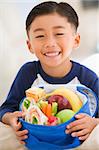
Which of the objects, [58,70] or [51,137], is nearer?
[51,137]

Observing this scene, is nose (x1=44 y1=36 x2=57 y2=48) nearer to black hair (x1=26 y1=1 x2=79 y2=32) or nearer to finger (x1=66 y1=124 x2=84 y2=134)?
black hair (x1=26 y1=1 x2=79 y2=32)

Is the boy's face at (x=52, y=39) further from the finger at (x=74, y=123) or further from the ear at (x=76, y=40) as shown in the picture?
the finger at (x=74, y=123)

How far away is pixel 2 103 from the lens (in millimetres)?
614

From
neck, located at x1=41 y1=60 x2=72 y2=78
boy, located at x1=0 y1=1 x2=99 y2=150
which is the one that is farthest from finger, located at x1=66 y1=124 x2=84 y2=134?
neck, located at x1=41 y1=60 x2=72 y2=78

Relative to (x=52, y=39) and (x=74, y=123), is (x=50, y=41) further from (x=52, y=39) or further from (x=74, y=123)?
(x=74, y=123)

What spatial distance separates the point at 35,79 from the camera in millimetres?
596

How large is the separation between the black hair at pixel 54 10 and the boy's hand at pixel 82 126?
0.57 ft

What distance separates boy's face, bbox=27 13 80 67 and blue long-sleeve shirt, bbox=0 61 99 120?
0.09 feet

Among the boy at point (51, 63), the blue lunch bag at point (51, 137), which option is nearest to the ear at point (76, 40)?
the boy at point (51, 63)

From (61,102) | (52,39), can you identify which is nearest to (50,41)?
(52,39)

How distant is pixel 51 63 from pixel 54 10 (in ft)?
0.31

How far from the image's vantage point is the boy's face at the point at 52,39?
1.79 feet

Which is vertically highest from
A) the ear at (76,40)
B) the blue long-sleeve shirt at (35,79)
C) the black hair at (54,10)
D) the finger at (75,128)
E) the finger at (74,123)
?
the black hair at (54,10)

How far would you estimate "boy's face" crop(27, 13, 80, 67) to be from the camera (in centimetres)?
55
